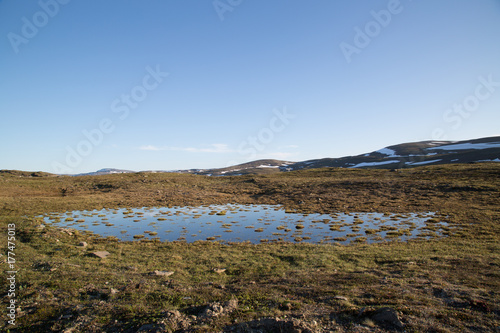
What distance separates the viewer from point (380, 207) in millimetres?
47406

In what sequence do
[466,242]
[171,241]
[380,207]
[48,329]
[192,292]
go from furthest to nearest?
[380,207] → [171,241] → [466,242] → [192,292] → [48,329]

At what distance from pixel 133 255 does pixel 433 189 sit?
219 feet

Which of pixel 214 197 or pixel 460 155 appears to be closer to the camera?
pixel 214 197

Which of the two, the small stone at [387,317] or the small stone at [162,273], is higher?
the small stone at [387,317]

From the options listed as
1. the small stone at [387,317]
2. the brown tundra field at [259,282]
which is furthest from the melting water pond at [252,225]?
the small stone at [387,317]

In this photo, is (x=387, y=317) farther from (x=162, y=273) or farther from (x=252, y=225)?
(x=252, y=225)

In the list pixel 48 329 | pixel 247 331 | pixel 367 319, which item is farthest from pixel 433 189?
pixel 48 329

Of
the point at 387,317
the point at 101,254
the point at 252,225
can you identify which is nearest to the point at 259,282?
the point at 387,317

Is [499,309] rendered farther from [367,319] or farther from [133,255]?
[133,255]

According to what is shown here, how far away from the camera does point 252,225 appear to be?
119 feet

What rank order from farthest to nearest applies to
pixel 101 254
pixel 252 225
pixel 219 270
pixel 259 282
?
pixel 252 225
pixel 101 254
pixel 219 270
pixel 259 282

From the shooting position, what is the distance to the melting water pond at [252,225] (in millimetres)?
29375

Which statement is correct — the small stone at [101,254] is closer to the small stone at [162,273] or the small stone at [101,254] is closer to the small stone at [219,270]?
the small stone at [162,273]

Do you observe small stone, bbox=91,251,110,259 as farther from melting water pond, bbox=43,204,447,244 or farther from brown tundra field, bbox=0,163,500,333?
melting water pond, bbox=43,204,447,244
